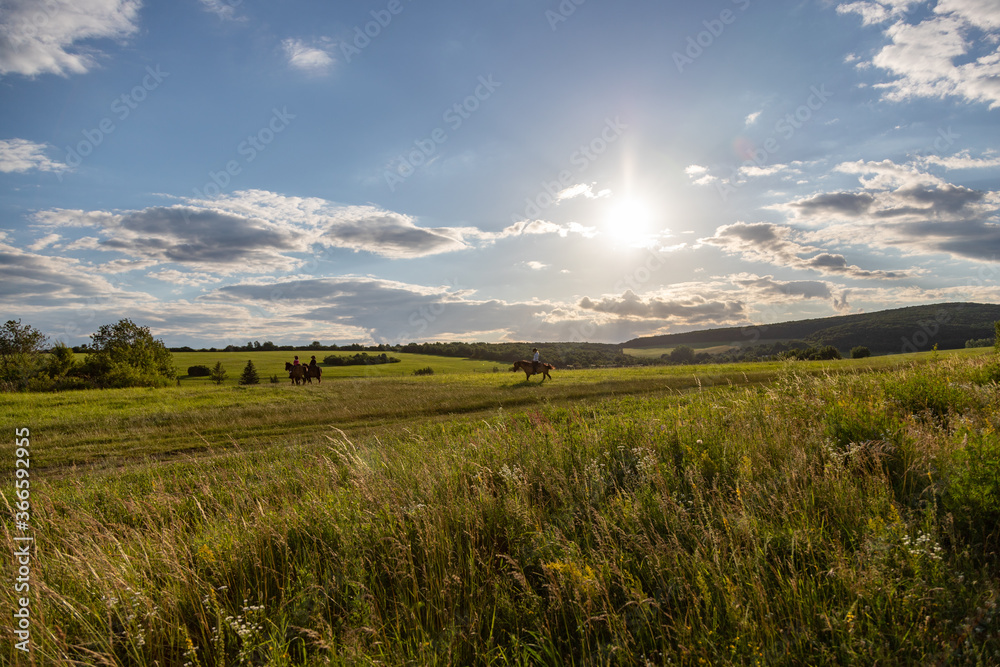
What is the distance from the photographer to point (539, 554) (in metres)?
4.61

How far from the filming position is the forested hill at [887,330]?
4031 inches

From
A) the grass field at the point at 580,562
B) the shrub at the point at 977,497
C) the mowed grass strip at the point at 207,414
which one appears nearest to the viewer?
the grass field at the point at 580,562

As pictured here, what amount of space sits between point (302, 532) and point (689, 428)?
6.17m

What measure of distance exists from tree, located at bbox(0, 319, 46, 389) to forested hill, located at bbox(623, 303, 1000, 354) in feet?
462

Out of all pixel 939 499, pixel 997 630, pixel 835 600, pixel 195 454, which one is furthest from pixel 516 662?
pixel 195 454

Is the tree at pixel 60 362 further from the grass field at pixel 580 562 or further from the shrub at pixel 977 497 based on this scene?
the shrub at pixel 977 497

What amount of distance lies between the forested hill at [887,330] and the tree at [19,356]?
462 feet

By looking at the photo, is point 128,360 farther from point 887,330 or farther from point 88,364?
point 887,330

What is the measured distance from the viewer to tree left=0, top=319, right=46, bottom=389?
2189 inches

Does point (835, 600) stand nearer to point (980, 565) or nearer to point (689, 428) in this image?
point (980, 565)

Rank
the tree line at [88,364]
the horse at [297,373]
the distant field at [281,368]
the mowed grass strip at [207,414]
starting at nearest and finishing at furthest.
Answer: the mowed grass strip at [207,414], the horse at [297,373], the tree line at [88,364], the distant field at [281,368]

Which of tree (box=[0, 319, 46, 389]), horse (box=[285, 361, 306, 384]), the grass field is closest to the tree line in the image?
tree (box=[0, 319, 46, 389])

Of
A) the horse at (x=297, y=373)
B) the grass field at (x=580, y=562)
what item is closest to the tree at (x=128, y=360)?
the horse at (x=297, y=373)

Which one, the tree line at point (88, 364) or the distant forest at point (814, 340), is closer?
the tree line at point (88, 364)
